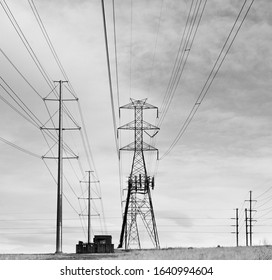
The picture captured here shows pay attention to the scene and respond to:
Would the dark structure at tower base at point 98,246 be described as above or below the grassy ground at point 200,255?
above

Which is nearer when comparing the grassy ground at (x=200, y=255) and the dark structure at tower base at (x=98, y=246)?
the grassy ground at (x=200, y=255)

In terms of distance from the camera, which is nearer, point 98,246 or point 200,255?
point 200,255

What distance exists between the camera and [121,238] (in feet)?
206

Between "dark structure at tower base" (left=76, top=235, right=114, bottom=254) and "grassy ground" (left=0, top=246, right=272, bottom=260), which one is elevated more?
"dark structure at tower base" (left=76, top=235, right=114, bottom=254)

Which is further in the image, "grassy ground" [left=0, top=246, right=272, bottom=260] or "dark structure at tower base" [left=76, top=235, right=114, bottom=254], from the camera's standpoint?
"dark structure at tower base" [left=76, top=235, right=114, bottom=254]

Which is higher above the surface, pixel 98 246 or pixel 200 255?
pixel 98 246
